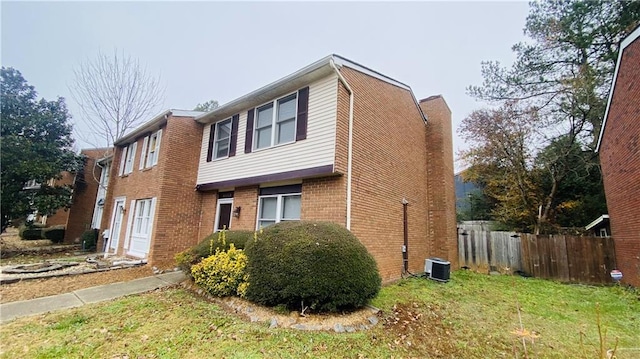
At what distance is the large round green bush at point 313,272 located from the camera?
16.8 feet

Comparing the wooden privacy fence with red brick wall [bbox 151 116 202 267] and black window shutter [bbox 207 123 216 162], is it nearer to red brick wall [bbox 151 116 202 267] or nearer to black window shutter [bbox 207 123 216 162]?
black window shutter [bbox 207 123 216 162]

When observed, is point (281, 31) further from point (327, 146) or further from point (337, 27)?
point (327, 146)

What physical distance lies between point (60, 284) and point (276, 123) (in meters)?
7.67

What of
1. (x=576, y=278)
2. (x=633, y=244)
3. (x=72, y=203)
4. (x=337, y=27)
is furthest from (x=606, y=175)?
(x=72, y=203)

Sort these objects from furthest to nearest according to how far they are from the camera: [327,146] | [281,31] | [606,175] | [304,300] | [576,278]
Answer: [281,31]
[606,175]
[576,278]
[327,146]
[304,300]

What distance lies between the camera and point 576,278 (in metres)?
9.52

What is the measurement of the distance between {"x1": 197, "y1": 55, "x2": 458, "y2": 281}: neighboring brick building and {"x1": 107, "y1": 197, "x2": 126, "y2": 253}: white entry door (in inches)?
202

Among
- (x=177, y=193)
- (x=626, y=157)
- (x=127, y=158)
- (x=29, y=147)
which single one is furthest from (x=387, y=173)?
(x=29, y=147)

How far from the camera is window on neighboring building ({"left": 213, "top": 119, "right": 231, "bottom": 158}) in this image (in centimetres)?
1090

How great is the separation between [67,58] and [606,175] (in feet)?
84.8

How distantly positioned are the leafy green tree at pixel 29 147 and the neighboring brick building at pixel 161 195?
200 inches

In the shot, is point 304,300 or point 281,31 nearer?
point 304,300

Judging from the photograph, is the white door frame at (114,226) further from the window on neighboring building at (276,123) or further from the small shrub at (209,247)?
the window on neighboring building at (276,123)

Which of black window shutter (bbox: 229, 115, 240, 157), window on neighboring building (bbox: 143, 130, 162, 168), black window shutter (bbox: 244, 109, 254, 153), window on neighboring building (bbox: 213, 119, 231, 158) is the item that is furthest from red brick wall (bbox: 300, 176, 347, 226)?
window on neighboring building (bbox: 143, 130, 162, 168)
